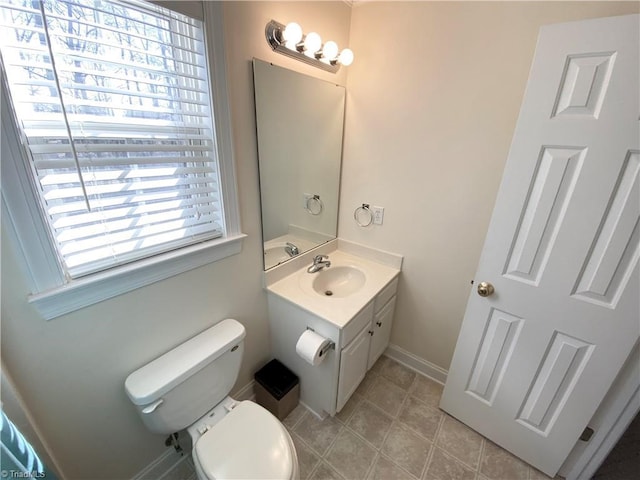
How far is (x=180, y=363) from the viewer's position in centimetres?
110

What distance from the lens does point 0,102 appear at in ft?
2.17

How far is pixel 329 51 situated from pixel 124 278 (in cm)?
141

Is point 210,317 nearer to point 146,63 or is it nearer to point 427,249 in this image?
point 146,63

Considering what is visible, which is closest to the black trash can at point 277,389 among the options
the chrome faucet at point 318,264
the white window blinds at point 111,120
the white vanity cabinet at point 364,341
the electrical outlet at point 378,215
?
the white vanity cabinet at point 364,341

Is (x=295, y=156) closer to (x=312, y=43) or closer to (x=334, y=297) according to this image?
(x=312, y=43)

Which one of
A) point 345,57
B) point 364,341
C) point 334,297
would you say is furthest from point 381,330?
point 345,57

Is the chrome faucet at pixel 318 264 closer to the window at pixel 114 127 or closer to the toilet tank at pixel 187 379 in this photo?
the toilet tank at pixel 187 379

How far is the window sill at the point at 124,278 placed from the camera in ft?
2.70

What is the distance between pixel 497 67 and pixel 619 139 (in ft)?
1.94

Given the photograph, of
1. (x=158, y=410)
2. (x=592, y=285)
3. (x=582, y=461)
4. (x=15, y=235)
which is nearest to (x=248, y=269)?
(x=158, y=410)

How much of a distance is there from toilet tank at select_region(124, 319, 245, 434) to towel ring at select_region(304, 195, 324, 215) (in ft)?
2.72

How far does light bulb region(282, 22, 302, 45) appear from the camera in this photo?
1.18 m

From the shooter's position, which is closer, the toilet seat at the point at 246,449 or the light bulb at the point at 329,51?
the toilet seat at the point at 246,449

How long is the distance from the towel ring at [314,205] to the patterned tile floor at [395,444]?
125cm
